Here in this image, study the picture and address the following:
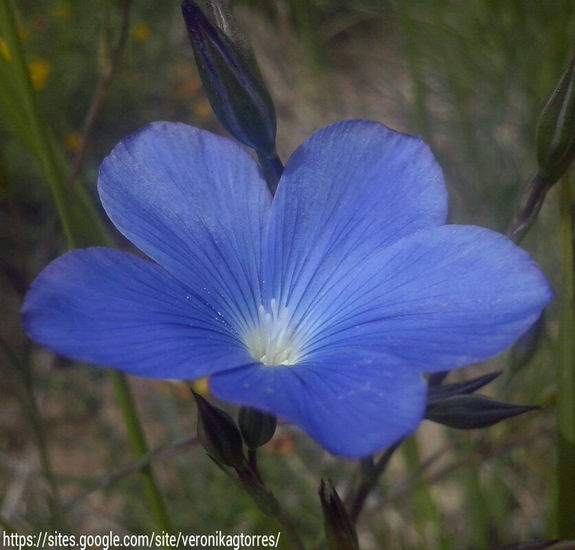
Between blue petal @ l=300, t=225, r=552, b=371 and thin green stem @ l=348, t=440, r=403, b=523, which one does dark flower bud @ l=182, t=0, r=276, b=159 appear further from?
thin green stem @ l=348, t=440, r=403, b=523

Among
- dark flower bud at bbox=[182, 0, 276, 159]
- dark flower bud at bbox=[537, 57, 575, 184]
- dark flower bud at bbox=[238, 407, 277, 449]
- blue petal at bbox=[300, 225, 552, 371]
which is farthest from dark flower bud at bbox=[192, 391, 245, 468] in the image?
dark flower bud at bbox=[537, 57, 575, 184]

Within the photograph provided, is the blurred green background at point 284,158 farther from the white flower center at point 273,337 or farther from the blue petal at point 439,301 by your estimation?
the blue petal at point 439,301

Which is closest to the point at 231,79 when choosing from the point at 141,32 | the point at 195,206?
the point at 195,206

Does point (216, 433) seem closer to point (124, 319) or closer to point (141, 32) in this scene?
point (124, 319)

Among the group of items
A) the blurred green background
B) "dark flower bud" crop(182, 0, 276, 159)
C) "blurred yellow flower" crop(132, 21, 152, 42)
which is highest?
"dark flower bud" crop(182, 0, 276, 159)

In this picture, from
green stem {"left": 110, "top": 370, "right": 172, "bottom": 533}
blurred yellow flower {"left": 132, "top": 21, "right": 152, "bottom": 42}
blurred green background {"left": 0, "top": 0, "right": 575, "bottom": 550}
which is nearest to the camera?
green stem {"left": 110, "top": 370, "right": 172, "bottom": 533}

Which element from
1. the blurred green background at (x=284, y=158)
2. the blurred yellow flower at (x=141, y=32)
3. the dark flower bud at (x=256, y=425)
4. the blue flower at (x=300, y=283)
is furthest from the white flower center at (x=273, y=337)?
the blurred yellow flower at (x=141, y=32)

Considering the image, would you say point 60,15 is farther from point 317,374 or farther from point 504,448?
point 317,374
